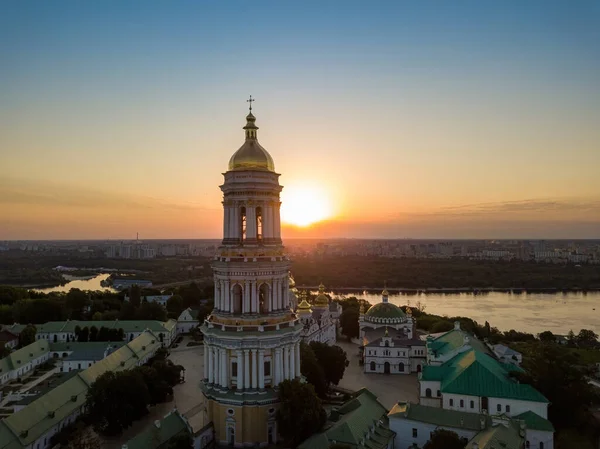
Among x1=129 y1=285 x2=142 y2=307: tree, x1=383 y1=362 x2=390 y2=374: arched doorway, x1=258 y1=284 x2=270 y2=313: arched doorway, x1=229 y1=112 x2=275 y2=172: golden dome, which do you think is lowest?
x1=383 y1=362 x2=390 y2=374: arched doorway

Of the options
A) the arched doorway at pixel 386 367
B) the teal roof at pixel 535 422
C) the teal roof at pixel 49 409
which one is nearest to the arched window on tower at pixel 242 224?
the teal roof at pixel 49 409

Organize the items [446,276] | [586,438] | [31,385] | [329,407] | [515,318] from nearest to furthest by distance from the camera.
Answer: [586,438], [329,407], [31,385], [515,318], [446,276]

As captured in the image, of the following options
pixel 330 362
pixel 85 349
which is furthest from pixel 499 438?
pixel 85 349

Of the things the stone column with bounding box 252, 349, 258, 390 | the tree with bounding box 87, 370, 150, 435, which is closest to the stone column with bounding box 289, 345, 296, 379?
the stone column with bounding box 252, 349, 258, 390

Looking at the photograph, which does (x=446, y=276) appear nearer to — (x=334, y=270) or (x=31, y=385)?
(x=334, y=270)

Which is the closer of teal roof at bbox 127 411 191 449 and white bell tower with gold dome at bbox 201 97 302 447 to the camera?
teal roof at bbox 127 411 191 449

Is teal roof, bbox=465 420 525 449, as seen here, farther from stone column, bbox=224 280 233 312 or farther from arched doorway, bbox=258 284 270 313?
stone column, bbox=224 280 233 312

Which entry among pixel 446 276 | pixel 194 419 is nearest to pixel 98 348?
pixel 194 419
